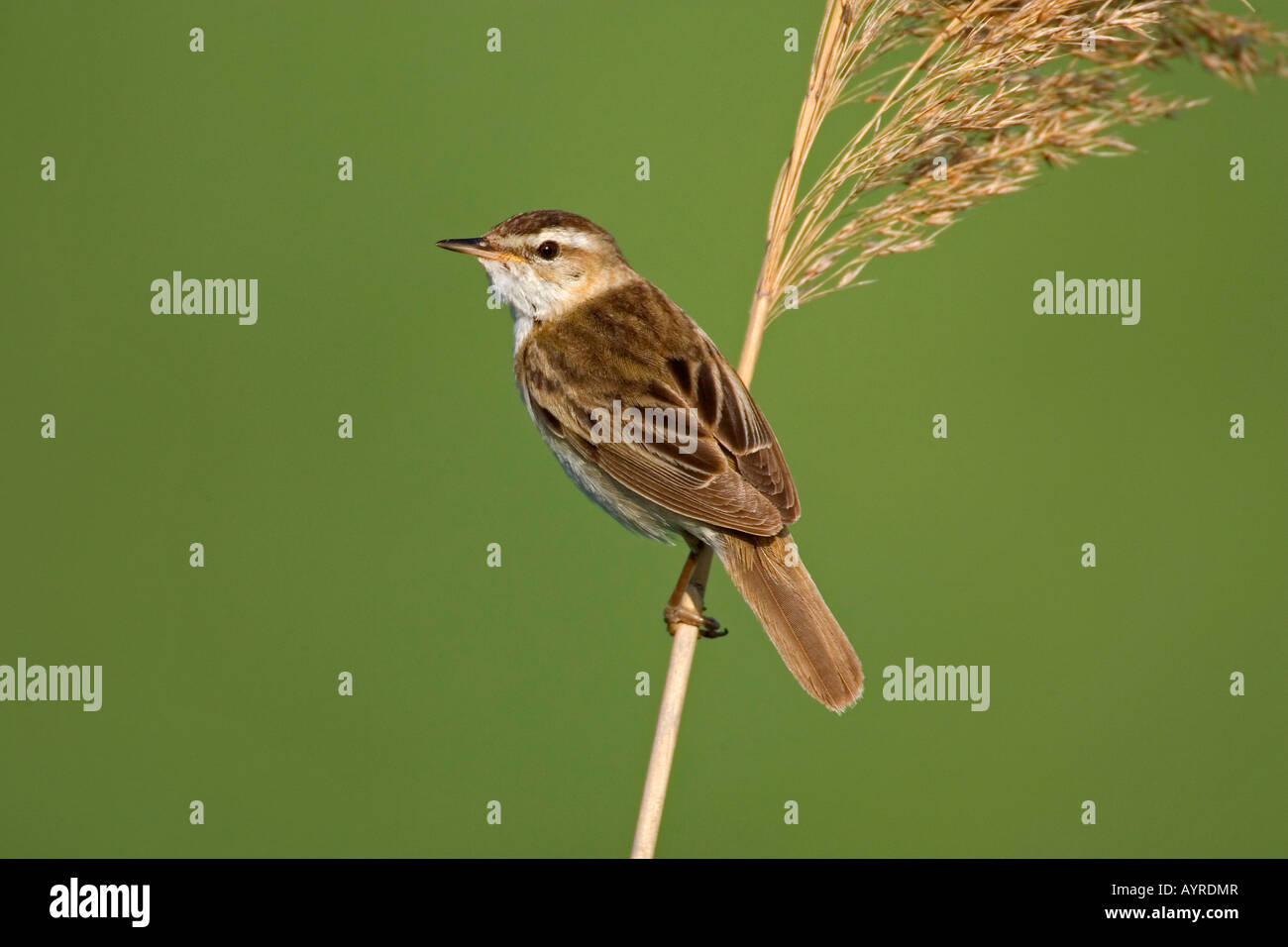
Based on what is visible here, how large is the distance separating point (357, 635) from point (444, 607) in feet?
1.25

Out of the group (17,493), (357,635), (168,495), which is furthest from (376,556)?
(17,493)

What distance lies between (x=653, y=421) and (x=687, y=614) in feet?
2.45

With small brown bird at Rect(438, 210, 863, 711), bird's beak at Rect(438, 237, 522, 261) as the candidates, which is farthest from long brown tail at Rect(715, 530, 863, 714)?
bird's beak at Rect(438, 237, 522, 261)

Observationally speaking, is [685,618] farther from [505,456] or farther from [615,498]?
[505,456]

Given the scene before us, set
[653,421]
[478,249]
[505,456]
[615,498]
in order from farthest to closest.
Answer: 1. [505,456]
2. [478,249]
3. [615,498]
4. [653,421]

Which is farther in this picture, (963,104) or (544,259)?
(544,259)

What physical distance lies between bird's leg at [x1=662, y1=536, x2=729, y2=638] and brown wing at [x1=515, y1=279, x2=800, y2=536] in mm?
209

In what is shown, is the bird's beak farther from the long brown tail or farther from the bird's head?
the long brown tail

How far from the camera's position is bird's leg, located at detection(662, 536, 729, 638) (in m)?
3.48

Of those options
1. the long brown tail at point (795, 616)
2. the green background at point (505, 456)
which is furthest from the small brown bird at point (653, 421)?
the green background at point (505, 456)

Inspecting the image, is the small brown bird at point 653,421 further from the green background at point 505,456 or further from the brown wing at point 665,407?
the green background at point 505,456

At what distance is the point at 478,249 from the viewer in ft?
14.2

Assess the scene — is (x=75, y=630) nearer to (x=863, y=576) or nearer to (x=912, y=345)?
(x=863, y=576)

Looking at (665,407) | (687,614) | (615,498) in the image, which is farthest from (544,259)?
(687,614)
